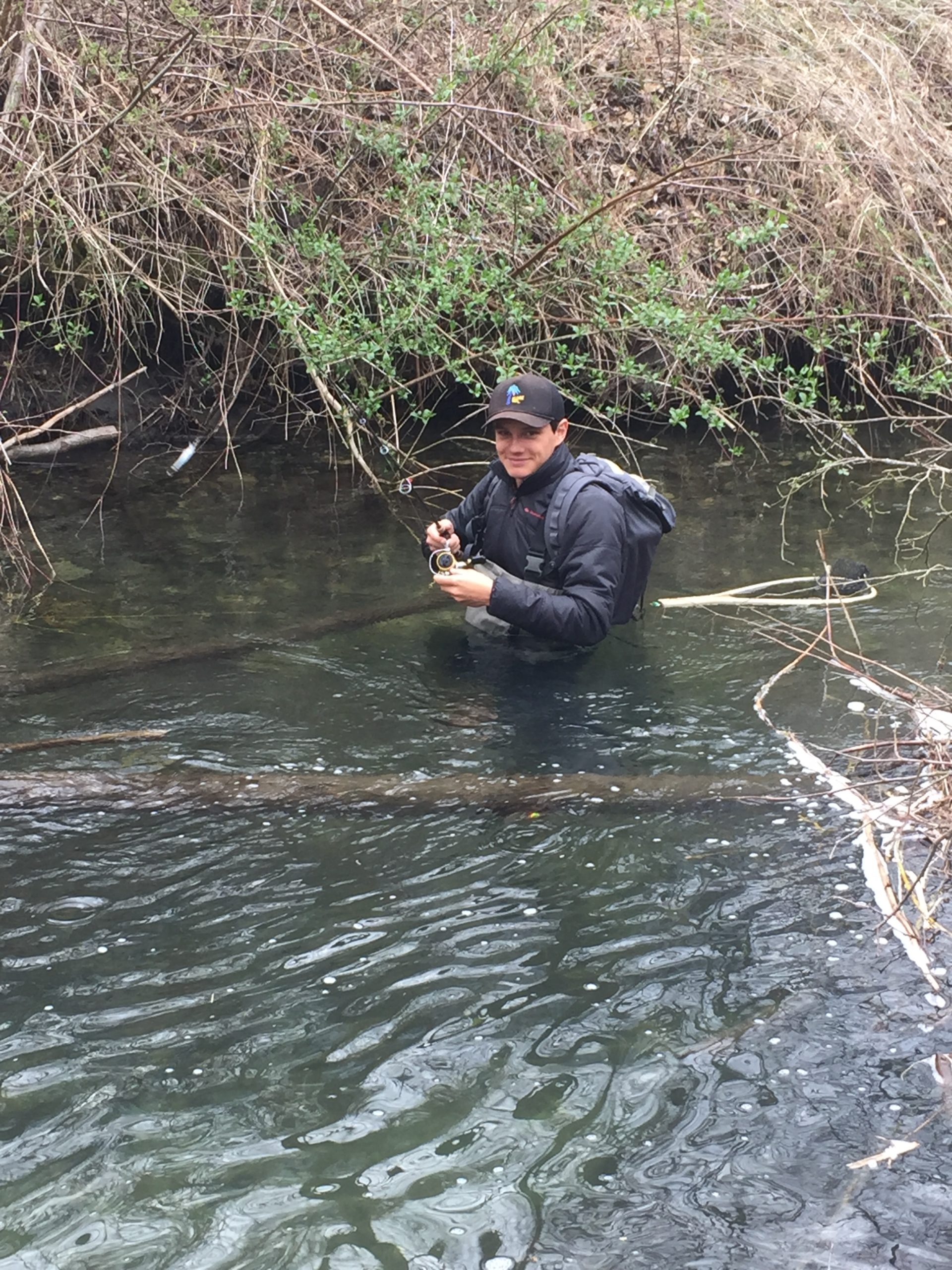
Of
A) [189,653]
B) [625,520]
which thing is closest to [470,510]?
[625,520]

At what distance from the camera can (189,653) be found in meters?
5.77

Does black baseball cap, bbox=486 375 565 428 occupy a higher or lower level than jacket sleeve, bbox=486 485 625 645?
higher

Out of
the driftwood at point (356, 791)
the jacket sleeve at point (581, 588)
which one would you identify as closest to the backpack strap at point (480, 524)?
the jacket sleeve at point (581, 588)

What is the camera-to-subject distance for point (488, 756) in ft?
15.9

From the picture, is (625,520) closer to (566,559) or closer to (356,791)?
(566,559)

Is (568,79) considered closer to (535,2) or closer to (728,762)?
(535,2)

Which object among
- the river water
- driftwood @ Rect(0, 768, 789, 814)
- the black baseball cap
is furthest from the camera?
the black baseball cap

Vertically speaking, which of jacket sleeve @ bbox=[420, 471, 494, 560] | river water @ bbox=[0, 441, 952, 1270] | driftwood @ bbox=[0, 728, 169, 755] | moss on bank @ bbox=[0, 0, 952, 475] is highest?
moss on bank @ bbox=[0, 0, 952, 475]

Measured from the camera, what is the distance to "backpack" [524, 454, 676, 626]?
5168 millimetres

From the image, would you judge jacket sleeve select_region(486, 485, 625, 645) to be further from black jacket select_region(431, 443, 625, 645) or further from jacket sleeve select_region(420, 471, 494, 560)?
jacket sleeve select_region(420, 471, 494, 560)

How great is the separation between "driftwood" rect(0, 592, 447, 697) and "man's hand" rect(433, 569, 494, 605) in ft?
4.08

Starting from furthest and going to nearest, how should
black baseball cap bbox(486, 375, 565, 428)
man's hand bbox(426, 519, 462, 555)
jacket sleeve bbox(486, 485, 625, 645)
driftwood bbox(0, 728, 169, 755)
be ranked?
man's hand bbox(426, 519, 462, 555), black baseball cap bbox(486, 375, 565, 428), jacket sleeve bbox(486, 485, 625, 645), driftwood bbox(0, 728, 169, 755)

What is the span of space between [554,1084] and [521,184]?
23.7ft

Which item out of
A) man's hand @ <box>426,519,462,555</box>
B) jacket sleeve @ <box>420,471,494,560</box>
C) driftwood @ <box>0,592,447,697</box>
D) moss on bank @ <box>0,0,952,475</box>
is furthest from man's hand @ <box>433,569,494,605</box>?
moss on bank @ <box>0,0,952,475</box>
